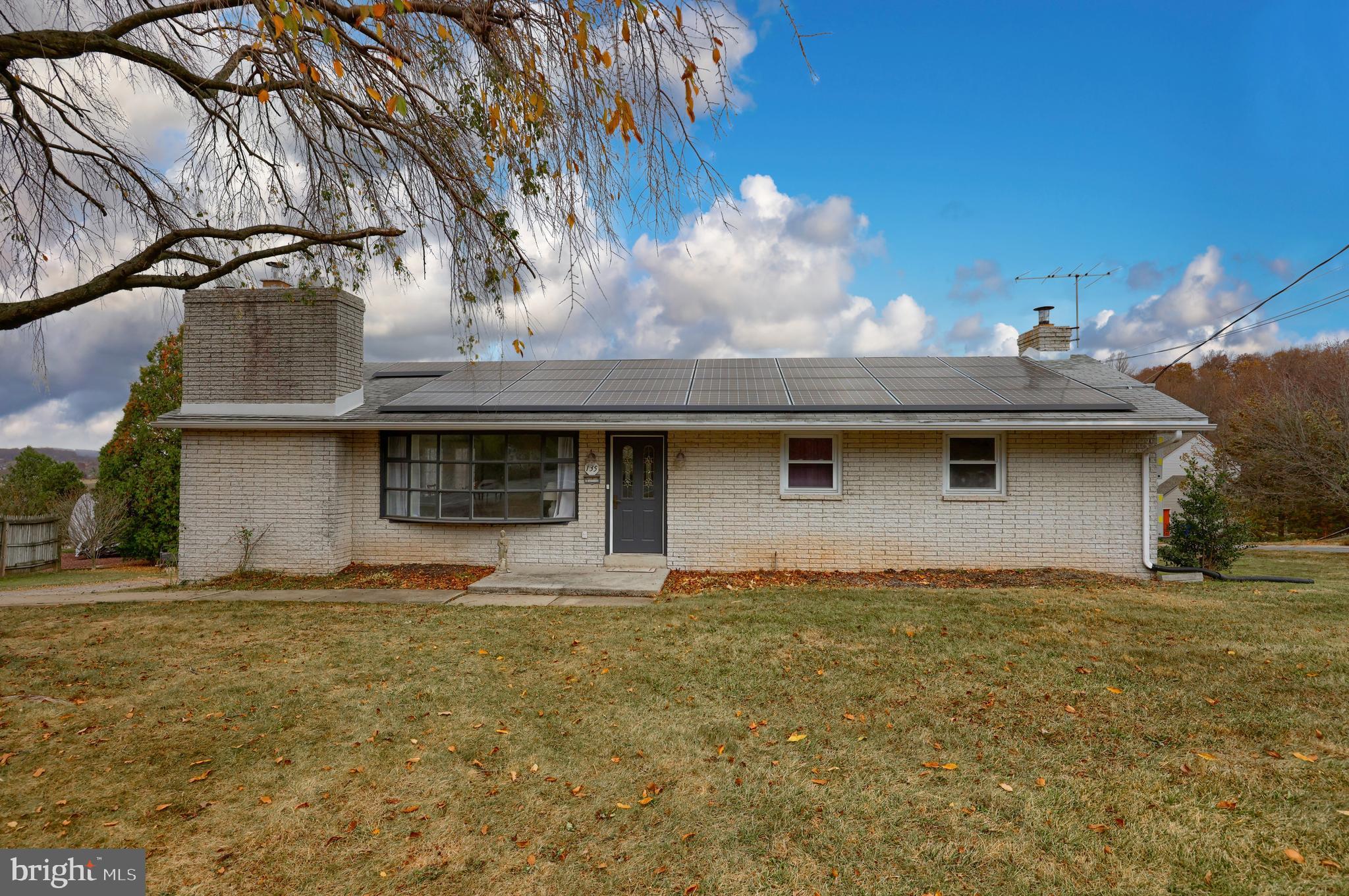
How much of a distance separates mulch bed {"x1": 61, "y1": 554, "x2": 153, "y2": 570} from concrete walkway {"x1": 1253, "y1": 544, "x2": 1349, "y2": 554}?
31372mm

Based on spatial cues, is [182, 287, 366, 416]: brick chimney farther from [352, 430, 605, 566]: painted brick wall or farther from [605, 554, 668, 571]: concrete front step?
[605, 554, 668, 571]: concrete front step

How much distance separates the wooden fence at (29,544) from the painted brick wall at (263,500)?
8.43 m

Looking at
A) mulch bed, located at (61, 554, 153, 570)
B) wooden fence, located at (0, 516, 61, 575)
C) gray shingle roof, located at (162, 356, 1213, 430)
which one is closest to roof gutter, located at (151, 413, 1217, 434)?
gray shingle roof, located at (162, 356, 1213, 430)

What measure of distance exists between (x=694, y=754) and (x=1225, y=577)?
10.4 metres

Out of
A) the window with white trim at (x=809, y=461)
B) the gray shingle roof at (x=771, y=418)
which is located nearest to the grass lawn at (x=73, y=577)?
the gray shingle roof at (x=771, y=418)

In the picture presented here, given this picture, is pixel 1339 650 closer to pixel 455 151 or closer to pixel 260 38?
pixel 455 151

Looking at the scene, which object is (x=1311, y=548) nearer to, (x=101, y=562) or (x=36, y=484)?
(x=101, y=562)

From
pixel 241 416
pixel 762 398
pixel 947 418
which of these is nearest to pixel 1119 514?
pixel 947 418

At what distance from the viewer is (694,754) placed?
4227mm

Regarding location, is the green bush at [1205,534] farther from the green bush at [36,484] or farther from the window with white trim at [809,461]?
the green bush at [36,484]

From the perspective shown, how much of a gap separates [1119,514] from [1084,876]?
8.75m

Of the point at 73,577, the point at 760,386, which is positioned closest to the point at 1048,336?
the point at 760,386

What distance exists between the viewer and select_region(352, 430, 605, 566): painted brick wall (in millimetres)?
10727

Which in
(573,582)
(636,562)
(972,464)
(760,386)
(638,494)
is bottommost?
(573,582)
